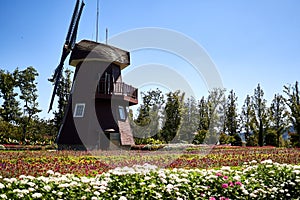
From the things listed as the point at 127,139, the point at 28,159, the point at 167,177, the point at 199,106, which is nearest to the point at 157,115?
the point at 199,106

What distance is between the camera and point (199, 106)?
3728 cm

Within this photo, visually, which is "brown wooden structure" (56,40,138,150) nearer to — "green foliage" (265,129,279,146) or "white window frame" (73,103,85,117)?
"white window frame" (73,103,85,117)

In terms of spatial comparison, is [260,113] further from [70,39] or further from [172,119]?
[70,39]

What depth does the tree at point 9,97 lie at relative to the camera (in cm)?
3206

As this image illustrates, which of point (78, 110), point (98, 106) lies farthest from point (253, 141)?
point (78, 110)

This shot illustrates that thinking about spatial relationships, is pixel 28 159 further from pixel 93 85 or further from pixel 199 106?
pixel 199 106

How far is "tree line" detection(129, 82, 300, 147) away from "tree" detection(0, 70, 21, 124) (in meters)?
11.6

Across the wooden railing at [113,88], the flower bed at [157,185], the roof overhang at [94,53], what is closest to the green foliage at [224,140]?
the wooden railing at [113,88]

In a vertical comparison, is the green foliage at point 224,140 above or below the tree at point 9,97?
below

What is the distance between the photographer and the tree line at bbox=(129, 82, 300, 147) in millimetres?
30872

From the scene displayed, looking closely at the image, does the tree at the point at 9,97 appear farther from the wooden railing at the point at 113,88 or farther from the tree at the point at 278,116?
the tree at the point at 278,116

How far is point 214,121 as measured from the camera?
3491 cm

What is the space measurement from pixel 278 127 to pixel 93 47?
20.9 m

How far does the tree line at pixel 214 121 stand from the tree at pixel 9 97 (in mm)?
11644
